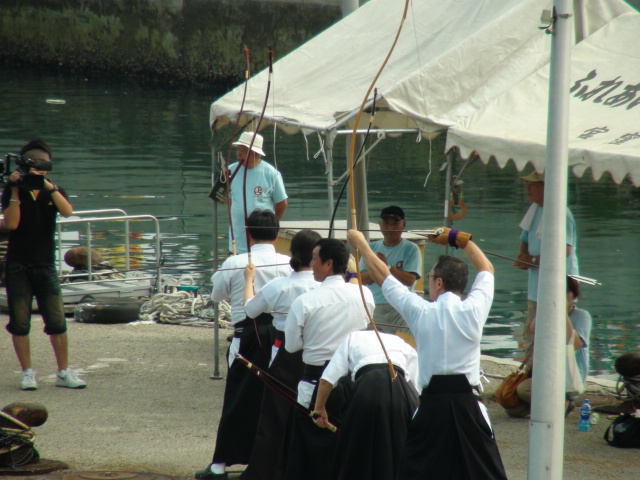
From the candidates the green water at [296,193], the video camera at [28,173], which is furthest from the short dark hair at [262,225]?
the video camera at [28,173]

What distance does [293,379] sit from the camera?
5645mm

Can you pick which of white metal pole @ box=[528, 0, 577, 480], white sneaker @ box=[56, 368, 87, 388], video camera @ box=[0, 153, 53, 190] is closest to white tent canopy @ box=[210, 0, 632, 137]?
video camera @ box=[0, 153, 53, 190]

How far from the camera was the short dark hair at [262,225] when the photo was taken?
631 centimetres

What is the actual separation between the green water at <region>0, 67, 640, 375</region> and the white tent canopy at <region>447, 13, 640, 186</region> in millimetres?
2148

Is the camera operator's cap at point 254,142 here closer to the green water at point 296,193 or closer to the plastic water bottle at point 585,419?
the green water at point 296,193

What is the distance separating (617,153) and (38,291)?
447cm

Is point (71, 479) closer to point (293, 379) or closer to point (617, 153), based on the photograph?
point (293, 379)

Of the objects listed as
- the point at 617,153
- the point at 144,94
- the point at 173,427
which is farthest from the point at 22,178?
the point at 144,94

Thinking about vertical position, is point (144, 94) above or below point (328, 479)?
above

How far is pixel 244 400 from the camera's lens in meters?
5.96

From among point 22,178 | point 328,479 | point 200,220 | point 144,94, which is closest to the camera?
point 328,479

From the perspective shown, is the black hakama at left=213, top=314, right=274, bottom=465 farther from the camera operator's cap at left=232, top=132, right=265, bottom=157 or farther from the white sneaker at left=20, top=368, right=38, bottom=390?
the camera operator's cap at left=232, top=132, right=265, bottom=157

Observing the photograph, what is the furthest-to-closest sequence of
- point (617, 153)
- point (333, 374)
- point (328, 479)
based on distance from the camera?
point (617, 153) < point (328, 479) < point (333, 374)

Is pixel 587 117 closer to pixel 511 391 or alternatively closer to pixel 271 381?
pixel 511 391
